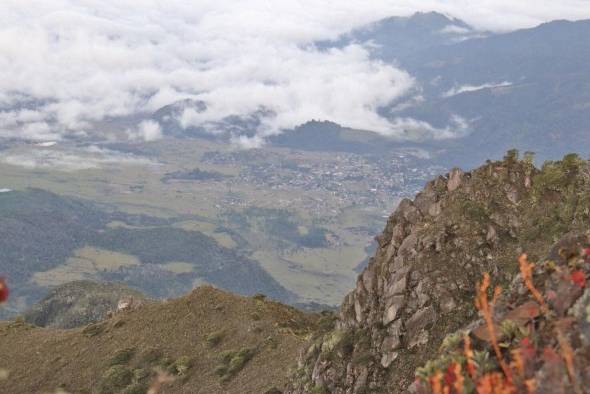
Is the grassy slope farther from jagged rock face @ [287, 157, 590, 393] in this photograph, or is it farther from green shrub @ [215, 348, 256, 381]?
jagged rock face @ [287, 157, 590, 393]

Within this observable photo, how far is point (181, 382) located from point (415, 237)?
3281cm

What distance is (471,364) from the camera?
16.5 m

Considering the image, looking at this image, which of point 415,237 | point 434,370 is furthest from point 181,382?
point 434,370

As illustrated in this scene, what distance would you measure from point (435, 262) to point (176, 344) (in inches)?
1620

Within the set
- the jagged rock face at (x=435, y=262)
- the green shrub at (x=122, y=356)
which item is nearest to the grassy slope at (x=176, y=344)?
the green shrub at (x=122, y=356)

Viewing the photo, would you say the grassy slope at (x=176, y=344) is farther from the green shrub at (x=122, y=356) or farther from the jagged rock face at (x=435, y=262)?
the jagged rock face at (x=435, y=262)

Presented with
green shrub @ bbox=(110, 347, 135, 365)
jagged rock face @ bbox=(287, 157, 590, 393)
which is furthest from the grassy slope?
jagged rock face @ bbox=(287, 157, 590, 393)

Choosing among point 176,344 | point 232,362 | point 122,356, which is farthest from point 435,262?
point 122,356

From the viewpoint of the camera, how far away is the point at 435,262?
40.5 metres

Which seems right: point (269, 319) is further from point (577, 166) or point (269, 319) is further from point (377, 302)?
point (577, 166)

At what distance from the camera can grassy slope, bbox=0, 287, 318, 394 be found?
2431 inches

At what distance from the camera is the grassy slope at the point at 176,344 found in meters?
61.8

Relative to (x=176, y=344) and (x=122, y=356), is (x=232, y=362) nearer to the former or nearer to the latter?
(x=176, y=344)

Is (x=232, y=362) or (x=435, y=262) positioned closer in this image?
(x=435, y=262)
